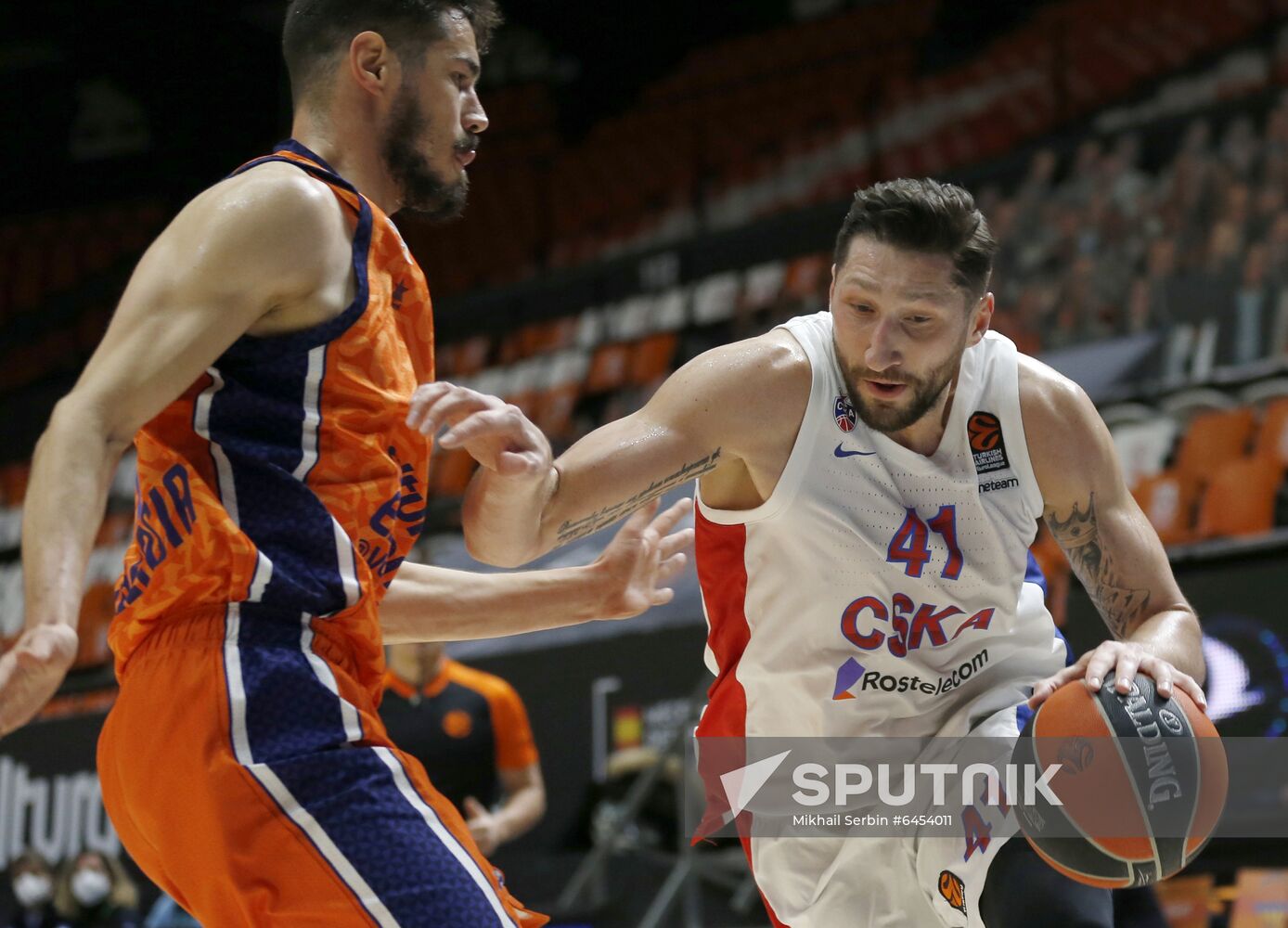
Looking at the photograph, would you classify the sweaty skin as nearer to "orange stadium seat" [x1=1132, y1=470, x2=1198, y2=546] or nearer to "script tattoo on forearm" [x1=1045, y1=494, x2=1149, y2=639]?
"script tattoo on forearm" [x1=1045, y1=494, x2=1149, y2=639]

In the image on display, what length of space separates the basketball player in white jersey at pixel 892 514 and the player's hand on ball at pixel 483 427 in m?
0.33

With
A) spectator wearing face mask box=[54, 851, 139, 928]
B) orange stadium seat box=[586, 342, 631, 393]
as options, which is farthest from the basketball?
orange stadium seat box=[586, 342, 631, 393]

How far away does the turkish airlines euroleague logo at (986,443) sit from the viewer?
123 inches

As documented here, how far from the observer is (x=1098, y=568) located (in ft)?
10.6

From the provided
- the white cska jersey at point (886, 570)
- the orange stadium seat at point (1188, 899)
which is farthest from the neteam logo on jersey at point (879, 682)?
the orange stadium seat at point (1188, 899)

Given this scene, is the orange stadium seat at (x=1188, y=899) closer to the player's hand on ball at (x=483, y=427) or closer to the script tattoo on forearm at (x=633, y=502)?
the script tattoo on forearm at (x=633, y=502)

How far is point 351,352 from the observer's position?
2.39 m

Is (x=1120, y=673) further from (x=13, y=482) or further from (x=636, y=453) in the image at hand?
(x=13, y=482)

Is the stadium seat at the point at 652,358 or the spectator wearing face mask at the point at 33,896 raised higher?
the stadium seat at the point at 652,358

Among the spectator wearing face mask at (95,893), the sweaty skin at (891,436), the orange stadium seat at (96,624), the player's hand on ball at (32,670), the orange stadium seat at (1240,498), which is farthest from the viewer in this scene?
the orange stadium seat at (96,624)

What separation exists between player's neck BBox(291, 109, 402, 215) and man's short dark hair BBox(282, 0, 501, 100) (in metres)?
0.09

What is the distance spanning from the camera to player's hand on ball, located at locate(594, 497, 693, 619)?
3.06 m

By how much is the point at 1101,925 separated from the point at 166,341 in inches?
79.4

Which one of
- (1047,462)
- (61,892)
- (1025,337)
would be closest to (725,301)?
(1025,337)
